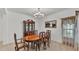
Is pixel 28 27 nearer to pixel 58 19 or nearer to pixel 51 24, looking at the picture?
pixel 51 24

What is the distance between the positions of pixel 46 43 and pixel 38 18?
45 centimetres

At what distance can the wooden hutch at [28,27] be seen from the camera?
1.63m

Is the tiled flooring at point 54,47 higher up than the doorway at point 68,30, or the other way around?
the doorway at point 68,30

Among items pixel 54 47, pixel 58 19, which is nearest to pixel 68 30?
pixel 58 19

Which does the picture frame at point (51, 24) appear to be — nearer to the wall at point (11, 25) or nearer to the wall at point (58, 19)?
the wall at point (58, 19)

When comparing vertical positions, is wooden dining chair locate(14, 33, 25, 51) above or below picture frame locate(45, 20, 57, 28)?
below

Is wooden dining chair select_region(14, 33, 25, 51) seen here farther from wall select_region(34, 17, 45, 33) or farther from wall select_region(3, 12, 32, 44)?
wall select_region(34, 17, 45, 33)

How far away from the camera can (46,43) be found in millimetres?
1703

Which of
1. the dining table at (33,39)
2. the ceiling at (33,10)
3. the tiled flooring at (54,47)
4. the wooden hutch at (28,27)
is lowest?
the tiled flooring at (54,47)

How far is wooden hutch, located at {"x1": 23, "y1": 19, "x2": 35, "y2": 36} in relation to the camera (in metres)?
1.63

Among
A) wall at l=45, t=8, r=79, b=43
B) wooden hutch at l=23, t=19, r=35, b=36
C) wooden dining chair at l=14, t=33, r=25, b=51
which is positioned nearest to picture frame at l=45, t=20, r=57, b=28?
wall at l=45, t=8, r=79, b=43

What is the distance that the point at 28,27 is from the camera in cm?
163

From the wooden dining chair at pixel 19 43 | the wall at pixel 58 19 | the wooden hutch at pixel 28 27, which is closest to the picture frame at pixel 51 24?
the wall at pixel 58 19
